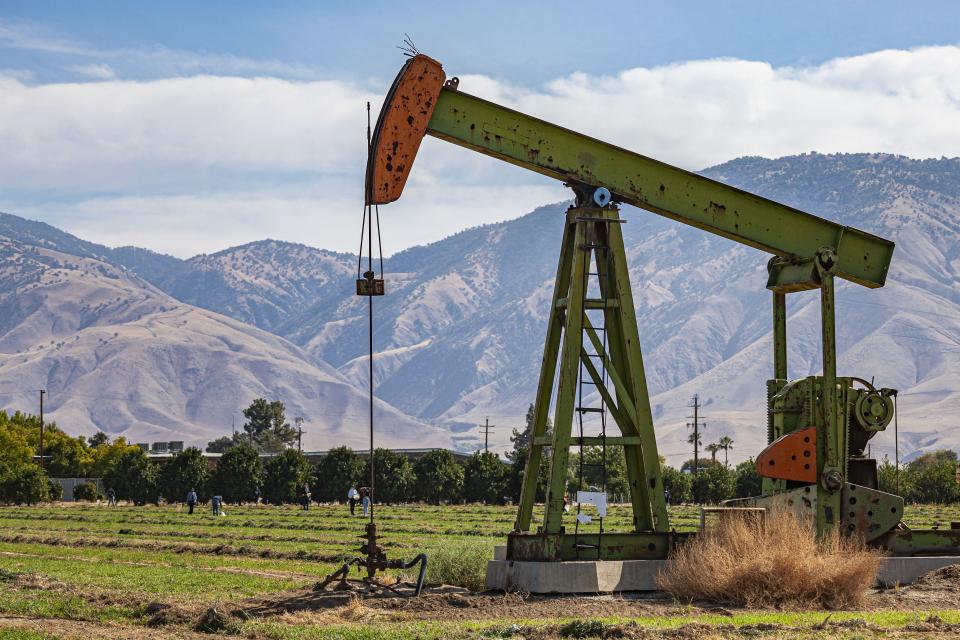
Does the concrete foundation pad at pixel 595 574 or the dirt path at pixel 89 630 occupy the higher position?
the concrete foundation pad at pixel 595 574

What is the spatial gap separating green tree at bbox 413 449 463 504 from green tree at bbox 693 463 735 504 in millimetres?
15079

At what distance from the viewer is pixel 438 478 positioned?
90.2 m

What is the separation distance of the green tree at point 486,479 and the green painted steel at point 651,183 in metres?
64.1

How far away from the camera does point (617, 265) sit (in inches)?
939

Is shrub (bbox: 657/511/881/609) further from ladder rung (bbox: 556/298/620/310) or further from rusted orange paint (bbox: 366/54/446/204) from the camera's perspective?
rusted orange paint (bbox: 366/54/446/204)

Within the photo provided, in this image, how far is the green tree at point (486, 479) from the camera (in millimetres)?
88156

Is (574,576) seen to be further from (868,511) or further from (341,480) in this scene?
(341,480)

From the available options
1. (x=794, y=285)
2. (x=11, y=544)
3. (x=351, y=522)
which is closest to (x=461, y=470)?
(x=351, y=522)

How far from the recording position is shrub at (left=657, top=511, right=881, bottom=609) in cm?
2081

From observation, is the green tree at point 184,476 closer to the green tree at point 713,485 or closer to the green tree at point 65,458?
the green tree at point 713,485

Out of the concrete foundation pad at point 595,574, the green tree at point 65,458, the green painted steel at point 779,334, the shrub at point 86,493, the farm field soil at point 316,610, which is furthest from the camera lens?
the green tree at point 65,458

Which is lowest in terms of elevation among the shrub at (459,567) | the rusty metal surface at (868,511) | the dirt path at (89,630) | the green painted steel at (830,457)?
the dirt path at (89,630)

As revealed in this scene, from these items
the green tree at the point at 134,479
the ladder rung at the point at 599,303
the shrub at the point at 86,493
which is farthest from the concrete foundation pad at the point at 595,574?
the shrub at the point at 86,493

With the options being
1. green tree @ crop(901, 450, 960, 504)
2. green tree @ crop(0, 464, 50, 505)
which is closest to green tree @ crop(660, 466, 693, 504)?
green tree @ crop(901, 450, 960, 504)
